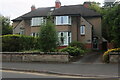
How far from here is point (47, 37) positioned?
68.4ft

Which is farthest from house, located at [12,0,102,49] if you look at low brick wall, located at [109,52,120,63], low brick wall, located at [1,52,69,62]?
low brick wall, located at [109,52,120,63]

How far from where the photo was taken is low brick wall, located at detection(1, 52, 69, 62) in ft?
64.8

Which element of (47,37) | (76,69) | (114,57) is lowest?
(76,69)

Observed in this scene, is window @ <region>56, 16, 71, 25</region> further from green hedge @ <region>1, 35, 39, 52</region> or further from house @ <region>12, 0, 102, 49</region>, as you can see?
green hedge @ <region>1, 35, 39, 52</region>

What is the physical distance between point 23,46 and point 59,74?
11440 mm

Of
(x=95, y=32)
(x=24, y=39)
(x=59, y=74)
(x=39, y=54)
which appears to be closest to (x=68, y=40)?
(x=95, y=32)

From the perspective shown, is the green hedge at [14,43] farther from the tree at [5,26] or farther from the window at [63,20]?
the tree at [5,26]

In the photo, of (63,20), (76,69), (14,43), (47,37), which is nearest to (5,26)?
(63,20)

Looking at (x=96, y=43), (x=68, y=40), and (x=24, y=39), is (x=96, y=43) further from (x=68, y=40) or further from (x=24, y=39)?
(x=24, y=39)

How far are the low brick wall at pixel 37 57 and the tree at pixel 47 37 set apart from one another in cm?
124

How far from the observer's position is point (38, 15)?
38.8 metres

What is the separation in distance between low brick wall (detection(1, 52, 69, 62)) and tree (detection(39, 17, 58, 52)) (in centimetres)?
124

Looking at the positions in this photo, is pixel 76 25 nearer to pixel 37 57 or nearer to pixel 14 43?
pixel 14 43

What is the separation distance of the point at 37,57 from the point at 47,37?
231 cm
